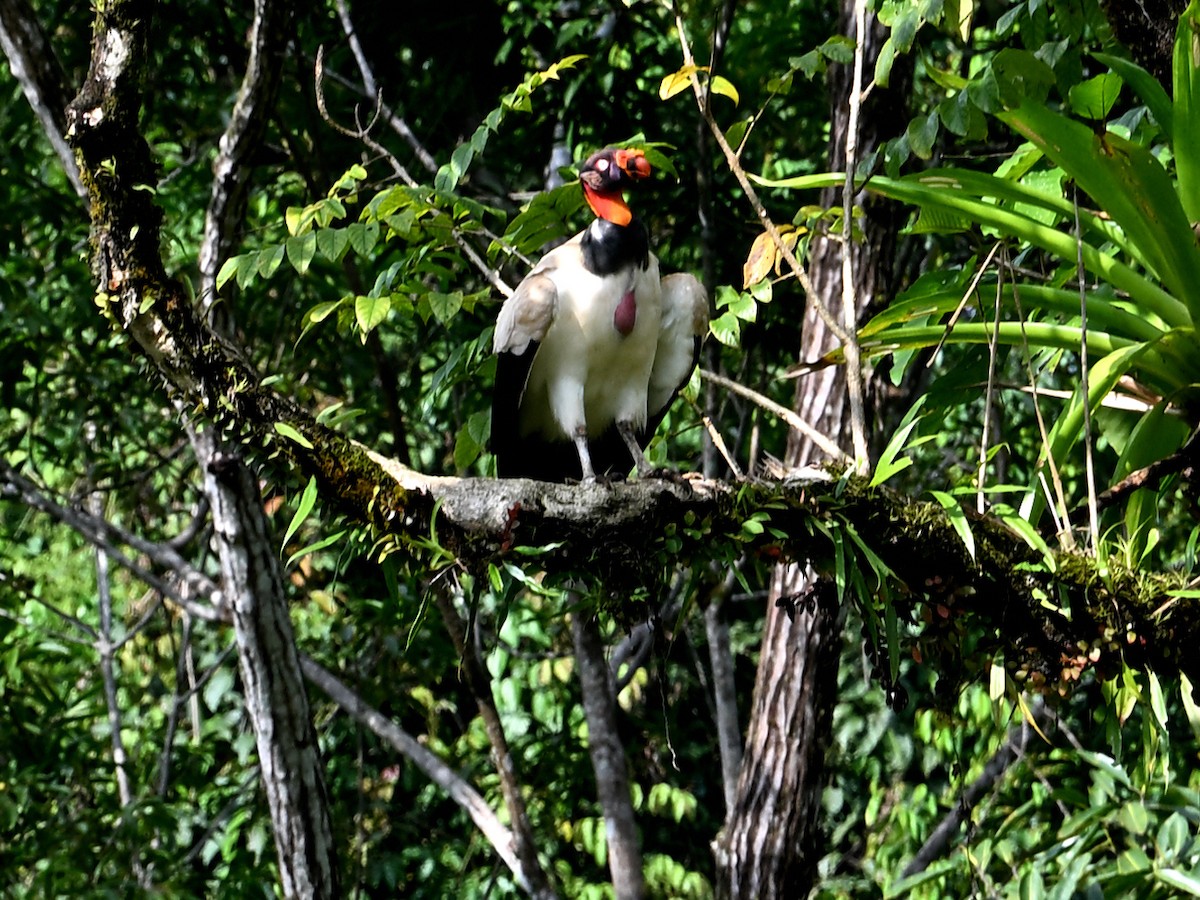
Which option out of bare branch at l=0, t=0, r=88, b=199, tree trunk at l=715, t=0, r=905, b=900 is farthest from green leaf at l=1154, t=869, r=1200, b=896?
bare branch at l=0, t=0, r=88, b=199

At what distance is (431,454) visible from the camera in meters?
Result: 6.38

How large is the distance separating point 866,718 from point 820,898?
194cm

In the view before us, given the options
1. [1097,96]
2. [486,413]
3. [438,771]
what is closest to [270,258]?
[486,413]

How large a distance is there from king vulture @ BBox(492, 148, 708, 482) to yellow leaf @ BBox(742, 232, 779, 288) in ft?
1.19

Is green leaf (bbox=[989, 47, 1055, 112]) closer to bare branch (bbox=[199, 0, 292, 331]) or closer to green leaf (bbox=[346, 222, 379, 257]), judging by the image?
green leaf (bbox=[346, 222, 379, 257])

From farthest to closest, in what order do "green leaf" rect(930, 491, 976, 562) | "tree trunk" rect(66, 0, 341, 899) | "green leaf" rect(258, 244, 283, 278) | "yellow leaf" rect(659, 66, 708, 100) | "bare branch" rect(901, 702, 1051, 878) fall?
"bare branch" rect(901, 702, 1051, 878) < "tree trunk" rect(66, 0, 341, 899) < "green leaf" rect(258, 244, 283, 278) < "yellow leaf" rect(659, 66, 708, 100) < "green leaf" rect(930, 491, 976, 562)

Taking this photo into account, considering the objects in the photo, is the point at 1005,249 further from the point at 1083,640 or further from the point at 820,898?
the point at 820,898

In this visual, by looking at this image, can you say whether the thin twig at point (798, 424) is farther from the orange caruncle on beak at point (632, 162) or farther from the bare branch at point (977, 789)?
the bare branch at point (977, 789)

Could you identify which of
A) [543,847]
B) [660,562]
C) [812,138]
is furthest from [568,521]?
[543,847]

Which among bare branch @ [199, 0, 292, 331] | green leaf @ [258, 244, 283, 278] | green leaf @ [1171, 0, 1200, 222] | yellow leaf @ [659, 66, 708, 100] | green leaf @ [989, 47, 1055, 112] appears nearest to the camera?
green leaf @ [989, 47, 1055, 112]

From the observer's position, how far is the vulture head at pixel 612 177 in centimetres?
316

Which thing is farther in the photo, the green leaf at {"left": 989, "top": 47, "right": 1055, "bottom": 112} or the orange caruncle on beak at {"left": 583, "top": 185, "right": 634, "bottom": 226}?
the orange caruncle on beak at {"left": 583, "top": 185, "right": 634, "bottom": 226}

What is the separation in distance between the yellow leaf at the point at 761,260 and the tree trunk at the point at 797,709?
998 mm

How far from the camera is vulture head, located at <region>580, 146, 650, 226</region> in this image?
3.16m
